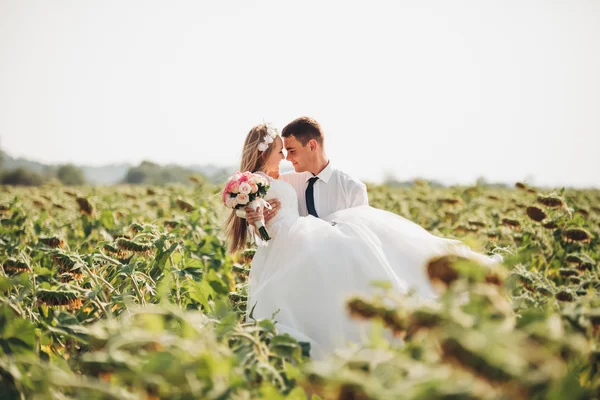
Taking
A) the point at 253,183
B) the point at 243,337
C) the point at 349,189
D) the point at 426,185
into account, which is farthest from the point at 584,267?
the point at 426,185

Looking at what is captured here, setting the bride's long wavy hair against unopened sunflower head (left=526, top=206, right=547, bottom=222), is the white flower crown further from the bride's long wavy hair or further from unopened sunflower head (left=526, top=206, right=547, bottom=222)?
unopened sunflower head (left=526, top=206, right=547, bottom=222)

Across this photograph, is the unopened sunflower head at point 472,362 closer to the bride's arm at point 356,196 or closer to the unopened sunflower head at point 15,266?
the bride's arm at point 356,196

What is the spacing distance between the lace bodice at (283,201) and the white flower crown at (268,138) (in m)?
0.29

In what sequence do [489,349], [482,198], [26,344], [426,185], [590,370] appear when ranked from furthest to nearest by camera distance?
[426,185]
[482,198]
[26,344]
[590,370]
[489,349]

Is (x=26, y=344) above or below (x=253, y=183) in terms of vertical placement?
below

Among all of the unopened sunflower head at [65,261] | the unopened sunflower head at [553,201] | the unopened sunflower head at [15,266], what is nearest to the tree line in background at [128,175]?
the unopened sunflower head at [553,201]

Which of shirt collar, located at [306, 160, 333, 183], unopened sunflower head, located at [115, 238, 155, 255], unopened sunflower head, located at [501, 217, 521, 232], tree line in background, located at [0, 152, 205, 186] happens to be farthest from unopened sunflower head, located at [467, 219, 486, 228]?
tree line in background, located at [0, 152, 205, 186]


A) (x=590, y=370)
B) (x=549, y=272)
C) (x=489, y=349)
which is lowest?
(x=549, y=272)

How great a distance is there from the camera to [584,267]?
4.25 m

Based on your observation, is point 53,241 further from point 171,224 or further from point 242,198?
point 242,198

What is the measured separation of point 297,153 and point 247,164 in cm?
44

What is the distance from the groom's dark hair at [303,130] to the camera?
3758mm

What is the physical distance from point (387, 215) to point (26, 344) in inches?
75.5

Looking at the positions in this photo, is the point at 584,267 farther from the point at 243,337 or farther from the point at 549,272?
the point at 243,337
